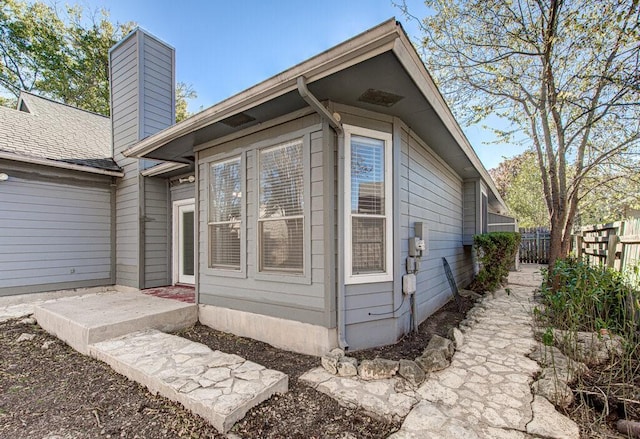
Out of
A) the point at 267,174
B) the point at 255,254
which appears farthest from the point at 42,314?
the point at 267,174

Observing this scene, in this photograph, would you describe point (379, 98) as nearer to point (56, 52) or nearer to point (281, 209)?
point (281, 209)

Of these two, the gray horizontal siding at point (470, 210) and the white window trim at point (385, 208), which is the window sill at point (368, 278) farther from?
the gray horizontal siding at point (470, 210)

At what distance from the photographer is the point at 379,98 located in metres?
2.98

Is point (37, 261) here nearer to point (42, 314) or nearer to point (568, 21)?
point (42, 314)

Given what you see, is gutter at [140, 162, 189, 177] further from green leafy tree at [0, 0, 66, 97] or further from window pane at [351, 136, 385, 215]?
green leafy tree at [0, 0, 66, 97]

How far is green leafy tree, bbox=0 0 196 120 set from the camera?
12039 millimetres

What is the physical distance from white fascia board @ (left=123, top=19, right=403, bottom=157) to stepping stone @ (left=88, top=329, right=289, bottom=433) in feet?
8.23

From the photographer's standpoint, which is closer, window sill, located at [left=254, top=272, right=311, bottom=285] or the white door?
window sill, located at [left=254, top=272, right=311, bottom=285]

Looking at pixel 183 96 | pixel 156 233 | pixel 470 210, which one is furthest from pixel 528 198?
pixel 183 96

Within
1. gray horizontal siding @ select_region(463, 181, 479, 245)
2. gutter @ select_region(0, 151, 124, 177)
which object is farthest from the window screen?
gutter @ select_region(0, 151, 124, 177)

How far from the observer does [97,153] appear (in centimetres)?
681

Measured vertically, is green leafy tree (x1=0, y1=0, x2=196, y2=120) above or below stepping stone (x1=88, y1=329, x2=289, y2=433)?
above

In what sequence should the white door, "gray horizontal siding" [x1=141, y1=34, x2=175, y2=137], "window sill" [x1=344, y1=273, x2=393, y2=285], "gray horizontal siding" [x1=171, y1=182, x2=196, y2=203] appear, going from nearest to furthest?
1. "window sill" [x1=344, y1=273, x2=393, y2=285]
2. "gray horizontal siding" [x1=171, y1=182, x2=196, y2=203]
3. the white door
4. "gray horizontal siding" [x1=141, y1=34, x2=175, y2=137]

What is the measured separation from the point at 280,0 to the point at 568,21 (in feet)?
17.3
